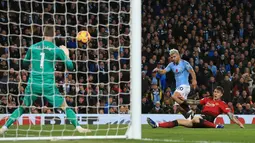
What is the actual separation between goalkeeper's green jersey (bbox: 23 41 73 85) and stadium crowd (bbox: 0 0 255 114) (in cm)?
520

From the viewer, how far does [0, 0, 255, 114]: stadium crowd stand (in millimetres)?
18703

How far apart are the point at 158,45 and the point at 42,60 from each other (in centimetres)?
1339

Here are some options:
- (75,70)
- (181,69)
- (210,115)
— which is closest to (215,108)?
(210,115)

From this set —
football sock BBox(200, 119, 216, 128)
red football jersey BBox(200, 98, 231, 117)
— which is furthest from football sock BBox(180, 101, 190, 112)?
football sock BBox(200, 119, 216, 128)

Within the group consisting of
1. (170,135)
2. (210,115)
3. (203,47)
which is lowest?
(170,135)

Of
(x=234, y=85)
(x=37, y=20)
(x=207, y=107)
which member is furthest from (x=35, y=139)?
(x=234, y=85)

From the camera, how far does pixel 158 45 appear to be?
24.3 metres

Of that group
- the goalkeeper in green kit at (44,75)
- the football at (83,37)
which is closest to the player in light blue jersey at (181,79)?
the football at (83,37)

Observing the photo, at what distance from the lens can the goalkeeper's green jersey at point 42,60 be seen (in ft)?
36.6

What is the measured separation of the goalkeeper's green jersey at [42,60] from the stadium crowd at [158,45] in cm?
520

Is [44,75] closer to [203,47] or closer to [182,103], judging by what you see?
[182,103]

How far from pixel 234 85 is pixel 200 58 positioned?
2.01m

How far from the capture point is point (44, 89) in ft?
36.9

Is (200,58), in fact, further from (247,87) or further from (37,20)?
(37,20)
